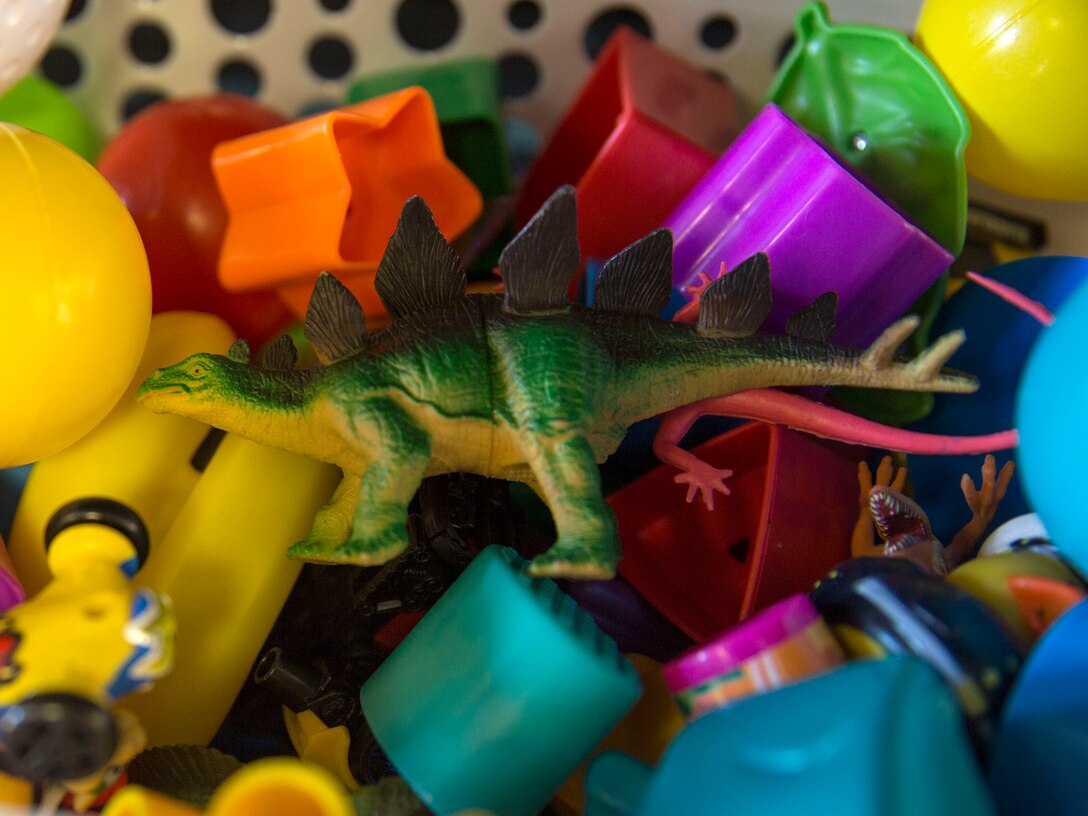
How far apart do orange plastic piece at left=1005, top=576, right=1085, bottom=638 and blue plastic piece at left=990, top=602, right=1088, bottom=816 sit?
5 cm

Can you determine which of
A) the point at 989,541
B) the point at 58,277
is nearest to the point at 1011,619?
the point at 989,541

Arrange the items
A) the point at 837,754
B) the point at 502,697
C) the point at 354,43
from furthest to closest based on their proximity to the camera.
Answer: the point at 354,43, the point at 502,697, the point at 837,754

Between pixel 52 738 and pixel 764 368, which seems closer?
pixel 52 738

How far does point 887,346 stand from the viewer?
0.67 meters

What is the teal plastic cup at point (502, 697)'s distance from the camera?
1.73 feet

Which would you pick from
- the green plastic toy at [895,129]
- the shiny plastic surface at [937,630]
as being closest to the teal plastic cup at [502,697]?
the shiny plastic surface at [937,630]

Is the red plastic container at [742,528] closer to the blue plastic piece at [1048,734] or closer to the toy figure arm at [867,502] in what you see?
the toy figure arm at [867,502]

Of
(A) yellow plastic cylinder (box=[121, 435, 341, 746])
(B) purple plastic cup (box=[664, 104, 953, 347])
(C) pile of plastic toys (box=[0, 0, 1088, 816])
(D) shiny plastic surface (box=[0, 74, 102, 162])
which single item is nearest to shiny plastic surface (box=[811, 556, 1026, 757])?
(C) pile of plastic toys (box=[0, 0, 1088, 816])

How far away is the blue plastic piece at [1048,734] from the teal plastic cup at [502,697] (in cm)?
21

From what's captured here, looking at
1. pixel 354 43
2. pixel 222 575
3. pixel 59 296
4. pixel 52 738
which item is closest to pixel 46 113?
pixel 354 43

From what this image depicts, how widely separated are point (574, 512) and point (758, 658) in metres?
Answer: 0.14

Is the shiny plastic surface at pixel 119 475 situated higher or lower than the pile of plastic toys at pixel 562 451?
lower

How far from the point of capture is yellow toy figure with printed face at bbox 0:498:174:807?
0.48 meters

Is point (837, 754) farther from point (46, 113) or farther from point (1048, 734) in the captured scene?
point (46, 113)
